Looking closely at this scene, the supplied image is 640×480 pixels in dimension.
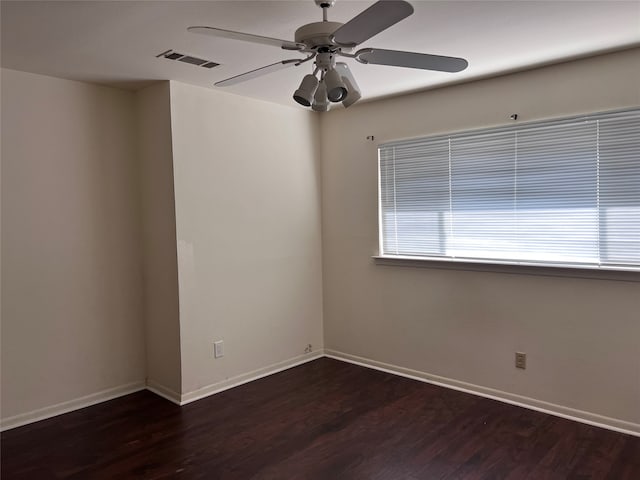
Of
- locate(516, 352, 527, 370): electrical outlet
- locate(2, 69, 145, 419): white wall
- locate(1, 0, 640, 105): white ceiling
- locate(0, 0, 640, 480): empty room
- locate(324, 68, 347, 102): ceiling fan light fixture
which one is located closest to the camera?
locate(324, 68, 347, 102): ceiling fan light fixture

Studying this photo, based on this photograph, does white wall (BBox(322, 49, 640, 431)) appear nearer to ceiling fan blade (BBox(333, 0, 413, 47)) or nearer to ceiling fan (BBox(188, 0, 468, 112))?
ceiling fan (BBox(188, 0, 468, 112))

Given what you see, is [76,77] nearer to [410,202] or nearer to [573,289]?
[410,202]

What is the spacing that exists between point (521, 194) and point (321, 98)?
71.3 inches

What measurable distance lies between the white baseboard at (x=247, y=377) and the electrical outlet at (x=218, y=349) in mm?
219

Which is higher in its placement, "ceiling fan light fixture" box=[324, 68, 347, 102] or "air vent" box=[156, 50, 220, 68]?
"air vent" box=[156, 50, 220, 68]

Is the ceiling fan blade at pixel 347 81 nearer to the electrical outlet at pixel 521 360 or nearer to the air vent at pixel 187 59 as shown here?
the air vent at pixel 187 59

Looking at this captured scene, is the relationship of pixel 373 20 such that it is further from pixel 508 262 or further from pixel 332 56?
→ pixel 508 262

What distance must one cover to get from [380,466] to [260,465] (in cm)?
66

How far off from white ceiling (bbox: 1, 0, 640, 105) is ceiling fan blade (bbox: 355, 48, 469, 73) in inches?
10.9

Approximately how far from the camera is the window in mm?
2896

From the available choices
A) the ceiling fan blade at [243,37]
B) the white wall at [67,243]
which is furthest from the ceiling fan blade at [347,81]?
the white wall at [67,243]

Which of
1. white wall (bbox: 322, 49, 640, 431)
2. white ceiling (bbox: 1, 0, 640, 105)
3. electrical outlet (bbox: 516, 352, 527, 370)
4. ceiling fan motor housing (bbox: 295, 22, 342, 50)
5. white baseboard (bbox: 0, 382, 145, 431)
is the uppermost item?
white ceiling (bbox: 1, 0, 640, 105)

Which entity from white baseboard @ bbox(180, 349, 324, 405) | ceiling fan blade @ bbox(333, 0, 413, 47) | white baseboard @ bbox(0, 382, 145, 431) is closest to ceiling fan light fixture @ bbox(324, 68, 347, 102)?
ceiling fan blade @ bbox(333, 0, 413, 47)

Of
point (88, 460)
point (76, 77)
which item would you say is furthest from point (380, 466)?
point (76, 77)
